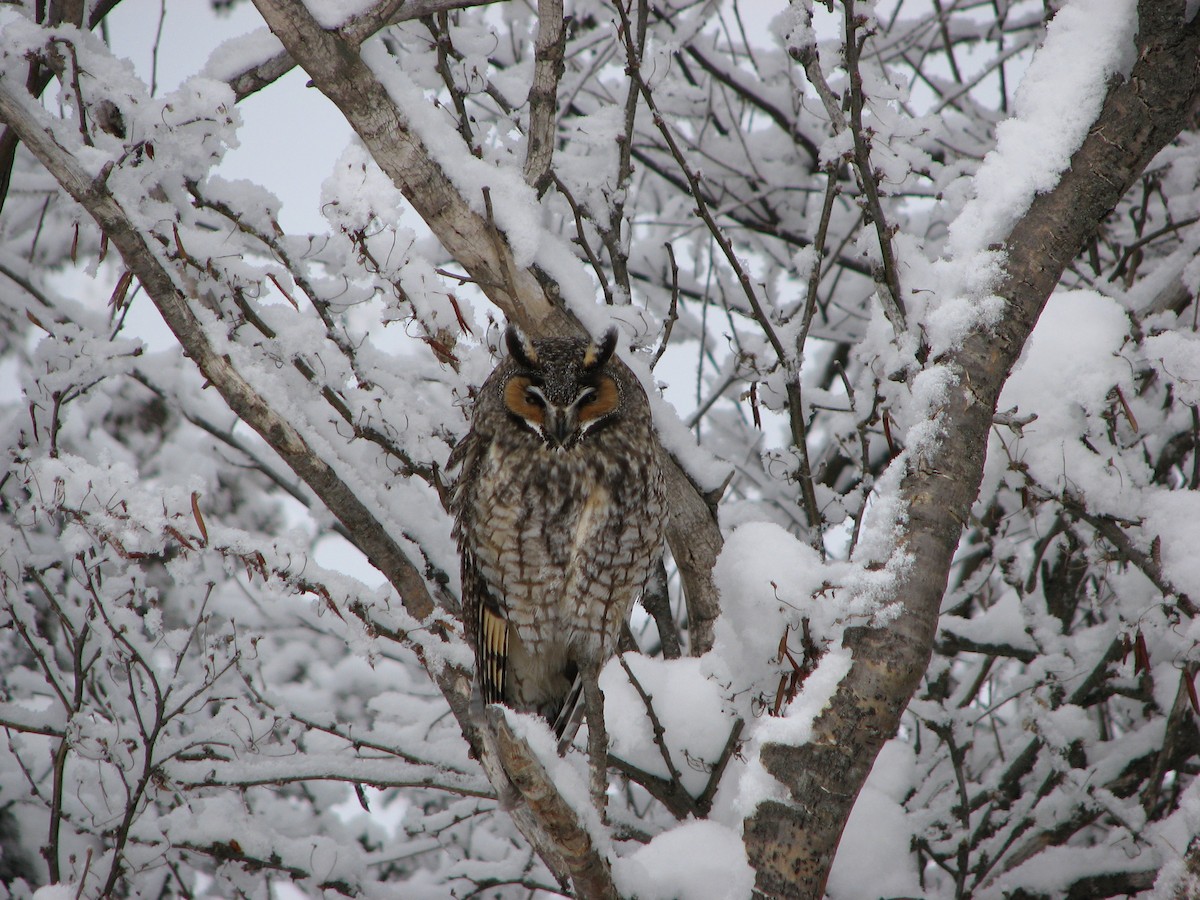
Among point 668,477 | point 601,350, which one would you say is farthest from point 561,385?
point 668,477

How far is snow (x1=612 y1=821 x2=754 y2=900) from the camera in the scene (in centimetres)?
179

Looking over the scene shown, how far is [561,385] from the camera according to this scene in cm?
259

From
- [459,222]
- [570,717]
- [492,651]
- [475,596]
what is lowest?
[570,717]

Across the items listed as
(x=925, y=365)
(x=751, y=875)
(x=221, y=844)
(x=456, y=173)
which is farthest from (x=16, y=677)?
(x=925, y=365)

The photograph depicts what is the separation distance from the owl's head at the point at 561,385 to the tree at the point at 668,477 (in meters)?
0.10

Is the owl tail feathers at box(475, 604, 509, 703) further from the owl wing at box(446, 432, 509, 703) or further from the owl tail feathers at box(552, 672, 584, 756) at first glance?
the owl tail feathers at box(552, 672, 584, 756)

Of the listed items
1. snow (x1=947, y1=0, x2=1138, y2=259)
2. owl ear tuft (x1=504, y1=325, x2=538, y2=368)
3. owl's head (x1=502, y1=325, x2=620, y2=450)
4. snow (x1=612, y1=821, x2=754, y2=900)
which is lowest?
snow (x1=612, y1=821, x2=754, y2=900)

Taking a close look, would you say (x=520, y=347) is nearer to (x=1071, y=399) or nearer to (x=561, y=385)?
(x=561, y=385)

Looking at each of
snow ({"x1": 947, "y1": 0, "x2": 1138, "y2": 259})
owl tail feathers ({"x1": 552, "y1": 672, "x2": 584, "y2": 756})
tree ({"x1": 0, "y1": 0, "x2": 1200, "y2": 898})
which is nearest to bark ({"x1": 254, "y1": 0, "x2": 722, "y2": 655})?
tree ({"x1": 0, "y1": 0, "x2": 1200, "y2": 898})

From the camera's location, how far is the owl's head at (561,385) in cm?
258

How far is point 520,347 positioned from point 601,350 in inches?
8.3

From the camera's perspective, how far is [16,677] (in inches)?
151

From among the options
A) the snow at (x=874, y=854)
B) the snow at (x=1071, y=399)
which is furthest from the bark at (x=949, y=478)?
the snow at (x=874, y=854)

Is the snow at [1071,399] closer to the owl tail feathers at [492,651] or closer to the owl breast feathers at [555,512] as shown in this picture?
the owl breast feathers at [555,512]
